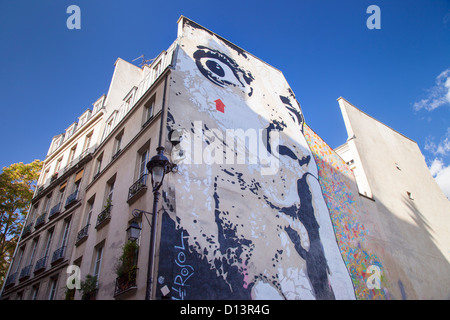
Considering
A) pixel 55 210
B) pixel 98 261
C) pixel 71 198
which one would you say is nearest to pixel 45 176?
pixel 55 210

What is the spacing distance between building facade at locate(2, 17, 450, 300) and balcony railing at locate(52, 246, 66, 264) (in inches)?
3.8

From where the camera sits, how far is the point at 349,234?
13602 mm

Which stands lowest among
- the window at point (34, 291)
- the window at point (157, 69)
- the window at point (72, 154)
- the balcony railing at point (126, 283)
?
the balcony railing at point (126, 283)

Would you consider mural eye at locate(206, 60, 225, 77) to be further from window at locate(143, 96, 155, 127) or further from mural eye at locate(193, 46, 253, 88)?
window at locate(143, 96, 155, 127)

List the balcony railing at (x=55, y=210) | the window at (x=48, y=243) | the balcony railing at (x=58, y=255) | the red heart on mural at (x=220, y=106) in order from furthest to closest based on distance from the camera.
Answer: the balcony railing at (x=55, y=210)
the window at (x=48, y=243)
the balcony railing at (x=58, y=255)
the red heart on mural at (x=220, y=106)

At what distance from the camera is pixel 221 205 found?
997cm

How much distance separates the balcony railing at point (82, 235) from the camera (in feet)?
41.3

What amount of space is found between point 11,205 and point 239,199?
15.9 meters

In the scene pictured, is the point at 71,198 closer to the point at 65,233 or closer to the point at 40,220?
the point at 65,233

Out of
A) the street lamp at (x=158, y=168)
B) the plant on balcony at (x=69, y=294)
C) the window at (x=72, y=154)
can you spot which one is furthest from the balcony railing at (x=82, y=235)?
the street lamp at (x=158, y=168)

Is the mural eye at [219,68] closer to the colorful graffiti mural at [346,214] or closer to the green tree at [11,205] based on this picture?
the colorful graffiti mural at [346,214]

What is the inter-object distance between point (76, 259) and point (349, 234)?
10477 millimetres

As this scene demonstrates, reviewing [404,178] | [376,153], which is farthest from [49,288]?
[404,178]

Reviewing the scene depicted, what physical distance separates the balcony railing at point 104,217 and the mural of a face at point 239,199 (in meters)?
3.52
